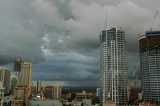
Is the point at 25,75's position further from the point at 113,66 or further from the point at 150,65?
the point at 150,65

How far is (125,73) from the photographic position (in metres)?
99.1

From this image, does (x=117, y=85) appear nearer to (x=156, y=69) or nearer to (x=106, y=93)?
(x=106, y=93)

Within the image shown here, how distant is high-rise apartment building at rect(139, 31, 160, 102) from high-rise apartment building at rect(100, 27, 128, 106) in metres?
8.05

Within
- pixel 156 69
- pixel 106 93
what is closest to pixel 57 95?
pixel 106 93

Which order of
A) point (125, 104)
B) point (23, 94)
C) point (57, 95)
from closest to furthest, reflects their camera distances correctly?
point (125, 104)
point (23, 94)
point (57, 95)

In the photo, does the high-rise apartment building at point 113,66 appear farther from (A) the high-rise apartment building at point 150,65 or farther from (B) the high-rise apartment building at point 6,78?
(B) the high-rise apartment building at point 6,78

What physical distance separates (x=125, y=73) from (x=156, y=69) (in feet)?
36.9

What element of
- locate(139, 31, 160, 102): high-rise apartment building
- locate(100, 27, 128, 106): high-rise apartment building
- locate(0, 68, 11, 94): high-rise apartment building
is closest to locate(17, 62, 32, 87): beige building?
locate(0, 68, 11, 94): high-rise apartment building

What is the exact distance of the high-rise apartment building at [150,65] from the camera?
97556 millimetres

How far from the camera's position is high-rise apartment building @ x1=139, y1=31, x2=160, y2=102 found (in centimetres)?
9756

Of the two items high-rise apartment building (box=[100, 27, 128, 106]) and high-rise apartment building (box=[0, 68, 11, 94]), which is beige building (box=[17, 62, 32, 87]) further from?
high-rise apartment building (box=[100, 27, 128, 106])

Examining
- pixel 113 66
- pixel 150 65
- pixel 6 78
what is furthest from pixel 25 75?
pixel 150 65

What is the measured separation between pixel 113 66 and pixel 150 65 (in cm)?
1396

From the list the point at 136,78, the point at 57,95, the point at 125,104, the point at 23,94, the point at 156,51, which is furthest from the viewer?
the point at 57,95
